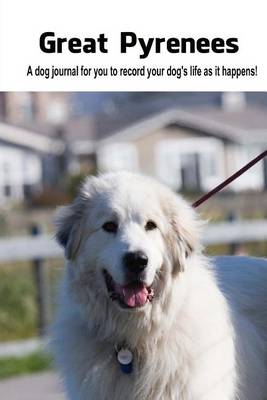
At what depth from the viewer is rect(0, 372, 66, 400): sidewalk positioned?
389 inches

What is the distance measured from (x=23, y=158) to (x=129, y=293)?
55.9m

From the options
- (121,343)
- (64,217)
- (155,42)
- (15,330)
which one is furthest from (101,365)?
(155,42)

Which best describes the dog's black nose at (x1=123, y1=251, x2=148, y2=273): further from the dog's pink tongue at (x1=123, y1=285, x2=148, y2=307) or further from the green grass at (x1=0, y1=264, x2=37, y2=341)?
the green grass at (x1=0, y1=264, x2=37, y2=341)

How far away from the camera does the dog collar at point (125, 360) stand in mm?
6102

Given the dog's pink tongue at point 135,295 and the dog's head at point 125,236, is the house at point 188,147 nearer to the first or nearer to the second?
the dog's head at point 125,236

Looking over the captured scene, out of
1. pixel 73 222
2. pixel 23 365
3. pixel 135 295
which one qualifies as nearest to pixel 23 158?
pixel 23 365

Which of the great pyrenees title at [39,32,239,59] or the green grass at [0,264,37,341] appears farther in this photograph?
the great pyrenees title at [39,32,239,59]

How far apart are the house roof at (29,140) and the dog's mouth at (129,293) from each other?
5559cm

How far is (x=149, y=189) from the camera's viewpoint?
6055 millimetres

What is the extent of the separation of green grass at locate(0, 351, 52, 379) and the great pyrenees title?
4.70 meters

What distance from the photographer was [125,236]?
5.84 m

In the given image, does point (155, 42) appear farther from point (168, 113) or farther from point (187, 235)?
point (168, 113)

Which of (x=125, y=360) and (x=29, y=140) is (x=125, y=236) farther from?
(x=29, y=140)

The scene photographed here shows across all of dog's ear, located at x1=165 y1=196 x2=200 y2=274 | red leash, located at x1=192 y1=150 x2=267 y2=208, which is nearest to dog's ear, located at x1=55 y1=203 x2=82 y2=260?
dog's ear, located at x1=165 y1=196 x2=200 y2=274
